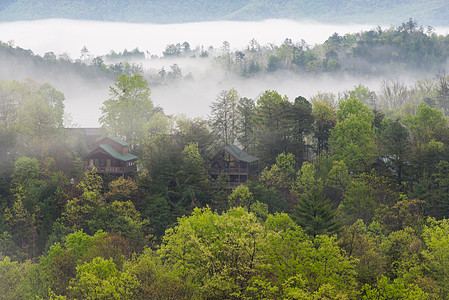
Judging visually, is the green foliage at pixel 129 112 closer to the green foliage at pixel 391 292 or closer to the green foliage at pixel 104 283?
the green foliage at pixel 104 283

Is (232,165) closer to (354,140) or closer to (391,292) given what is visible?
(354,140)

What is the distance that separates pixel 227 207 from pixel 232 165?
36.5ft

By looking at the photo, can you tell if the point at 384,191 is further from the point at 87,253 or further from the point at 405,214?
the point at 87,253

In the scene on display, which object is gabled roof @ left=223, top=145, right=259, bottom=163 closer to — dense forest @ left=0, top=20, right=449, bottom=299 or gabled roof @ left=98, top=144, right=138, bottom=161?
dense forest @ left=0, top=20, right=449, bottom=299

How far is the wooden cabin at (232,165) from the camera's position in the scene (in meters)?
86.4

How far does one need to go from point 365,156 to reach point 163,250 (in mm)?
40762

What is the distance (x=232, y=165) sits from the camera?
8688 centimetres

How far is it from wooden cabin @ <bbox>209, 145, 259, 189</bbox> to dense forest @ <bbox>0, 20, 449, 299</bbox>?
1.96 metres

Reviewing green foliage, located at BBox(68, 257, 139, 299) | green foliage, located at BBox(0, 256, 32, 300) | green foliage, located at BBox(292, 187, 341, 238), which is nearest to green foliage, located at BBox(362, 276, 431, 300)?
green foliage, located at BBox(292, 187, 341, 238)

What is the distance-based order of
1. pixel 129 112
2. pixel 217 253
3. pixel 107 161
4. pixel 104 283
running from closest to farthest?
pixel 104 283 < pixel 217 253 < pixel 107 161 < pixel 129 112

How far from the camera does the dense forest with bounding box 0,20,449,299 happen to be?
4691cm

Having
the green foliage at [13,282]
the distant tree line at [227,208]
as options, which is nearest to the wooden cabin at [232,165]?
the distant tree line at [227,208]

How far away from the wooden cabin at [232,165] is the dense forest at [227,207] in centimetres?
196

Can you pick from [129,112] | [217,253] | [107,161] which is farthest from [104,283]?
[129,112]
